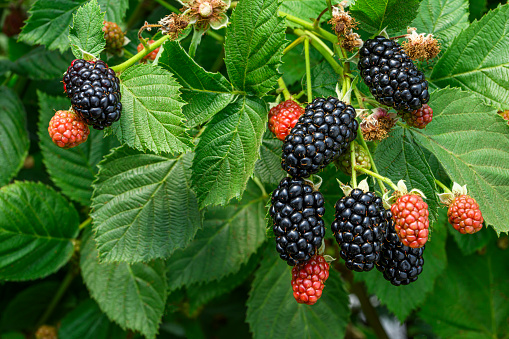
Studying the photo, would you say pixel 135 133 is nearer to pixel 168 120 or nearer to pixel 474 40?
pixel 168 120

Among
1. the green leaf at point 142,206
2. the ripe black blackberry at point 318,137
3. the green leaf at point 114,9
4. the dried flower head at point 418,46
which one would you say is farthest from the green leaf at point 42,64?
the dried flower head at point 418,46

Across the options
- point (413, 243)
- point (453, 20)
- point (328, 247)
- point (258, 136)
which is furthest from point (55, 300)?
point (453, 20)

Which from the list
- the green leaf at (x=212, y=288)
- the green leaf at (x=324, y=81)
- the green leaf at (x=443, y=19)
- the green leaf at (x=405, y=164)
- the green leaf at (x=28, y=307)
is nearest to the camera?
the green leaf at (x=405, y=164)

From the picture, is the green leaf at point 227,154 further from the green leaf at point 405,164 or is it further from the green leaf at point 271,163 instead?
the green leaf at point 405,164

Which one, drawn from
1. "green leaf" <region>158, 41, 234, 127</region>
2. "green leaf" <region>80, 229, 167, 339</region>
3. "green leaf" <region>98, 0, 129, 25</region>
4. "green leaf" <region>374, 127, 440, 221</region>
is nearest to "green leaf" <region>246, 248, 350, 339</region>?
"green leaf" <region>80, 229, 167, 339</region>

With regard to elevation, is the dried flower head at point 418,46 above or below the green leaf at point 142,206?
above

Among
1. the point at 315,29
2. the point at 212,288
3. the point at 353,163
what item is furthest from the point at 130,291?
the point at 315,29
